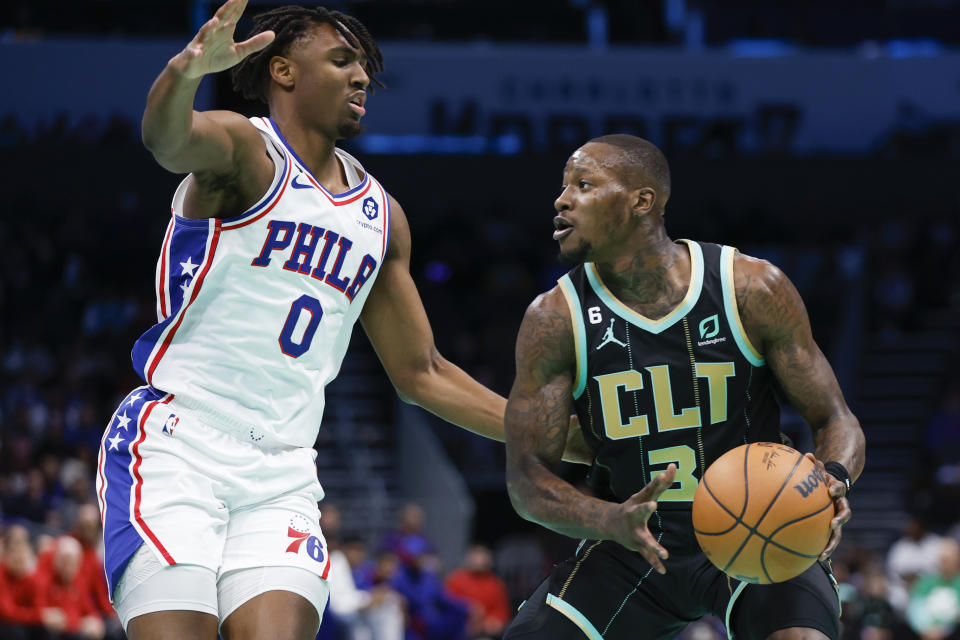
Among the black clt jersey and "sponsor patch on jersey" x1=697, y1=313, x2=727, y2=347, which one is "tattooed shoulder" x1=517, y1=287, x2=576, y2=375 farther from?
"sponsor patch on jersey" x1=697, y1=313, x2=727, y2=347

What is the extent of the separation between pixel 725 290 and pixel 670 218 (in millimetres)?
18213

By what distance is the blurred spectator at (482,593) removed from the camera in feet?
43.4

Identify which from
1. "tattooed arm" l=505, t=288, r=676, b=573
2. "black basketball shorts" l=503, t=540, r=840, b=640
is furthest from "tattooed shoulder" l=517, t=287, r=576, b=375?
"black basketball shorts" l=503, t=540, r=840, b=640

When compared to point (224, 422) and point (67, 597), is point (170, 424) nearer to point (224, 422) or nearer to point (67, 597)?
point (224, 422)

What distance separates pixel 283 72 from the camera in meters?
4.67

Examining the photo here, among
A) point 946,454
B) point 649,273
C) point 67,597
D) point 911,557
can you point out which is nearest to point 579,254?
point 649,273

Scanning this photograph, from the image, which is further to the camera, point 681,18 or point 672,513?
point 681,18

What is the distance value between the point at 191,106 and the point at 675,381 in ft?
6.35

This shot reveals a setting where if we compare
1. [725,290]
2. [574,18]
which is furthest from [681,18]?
[725,290]

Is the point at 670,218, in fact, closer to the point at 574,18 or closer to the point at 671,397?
the point at 574,18

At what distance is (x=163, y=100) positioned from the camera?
3.79 meters

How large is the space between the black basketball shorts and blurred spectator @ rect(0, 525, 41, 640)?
7403 mm

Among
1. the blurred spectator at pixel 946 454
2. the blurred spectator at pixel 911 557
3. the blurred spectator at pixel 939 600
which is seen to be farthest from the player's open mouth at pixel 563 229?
the blurred spectator at pixel 946 454

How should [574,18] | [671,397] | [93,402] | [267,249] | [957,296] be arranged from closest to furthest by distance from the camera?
[267,249] < [671,397] < [93,402] < [957,296] < [574,18]
